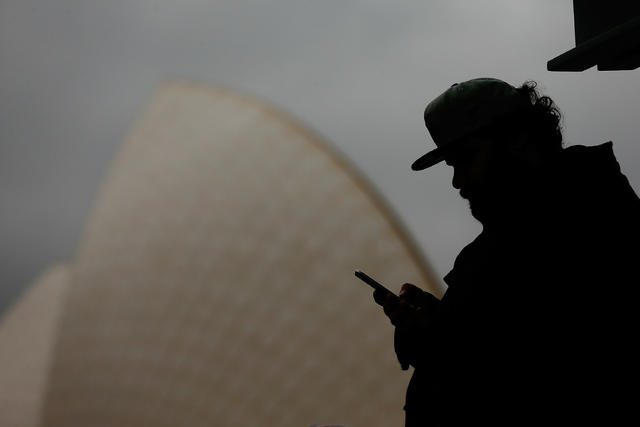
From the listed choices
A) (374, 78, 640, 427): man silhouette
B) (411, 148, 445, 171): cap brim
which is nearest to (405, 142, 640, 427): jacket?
(374, 78, 640, 427): man silhouette

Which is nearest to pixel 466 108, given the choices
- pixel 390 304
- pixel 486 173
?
pixel 486 173

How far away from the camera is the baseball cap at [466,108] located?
1.34 metres

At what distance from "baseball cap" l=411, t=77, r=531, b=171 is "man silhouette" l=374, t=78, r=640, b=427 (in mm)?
143

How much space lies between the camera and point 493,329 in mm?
1200

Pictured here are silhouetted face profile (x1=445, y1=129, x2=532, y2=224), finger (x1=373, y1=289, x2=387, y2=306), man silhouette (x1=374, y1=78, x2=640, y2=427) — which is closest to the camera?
man silhouette (x1=374, y1=78, x2=640, y2=427)

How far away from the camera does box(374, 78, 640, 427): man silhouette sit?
3.91ft

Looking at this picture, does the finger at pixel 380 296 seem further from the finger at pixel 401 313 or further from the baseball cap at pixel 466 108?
the baseball cap at pixel 466 108

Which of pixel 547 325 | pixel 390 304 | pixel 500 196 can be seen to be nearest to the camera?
pixel 547 325

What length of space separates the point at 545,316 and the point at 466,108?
407 millimetres

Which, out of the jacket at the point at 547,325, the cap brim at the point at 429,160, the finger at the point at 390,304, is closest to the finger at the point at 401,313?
the finger at the point at 390,304

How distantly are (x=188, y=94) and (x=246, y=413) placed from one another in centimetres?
695

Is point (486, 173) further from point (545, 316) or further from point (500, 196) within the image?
point (545, 316)

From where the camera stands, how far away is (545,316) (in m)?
1.20

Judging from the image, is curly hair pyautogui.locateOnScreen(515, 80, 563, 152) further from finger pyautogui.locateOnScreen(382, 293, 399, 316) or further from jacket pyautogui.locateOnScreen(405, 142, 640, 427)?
finger pyautogui.locateOnScreen(382, 293, 399, 316)
